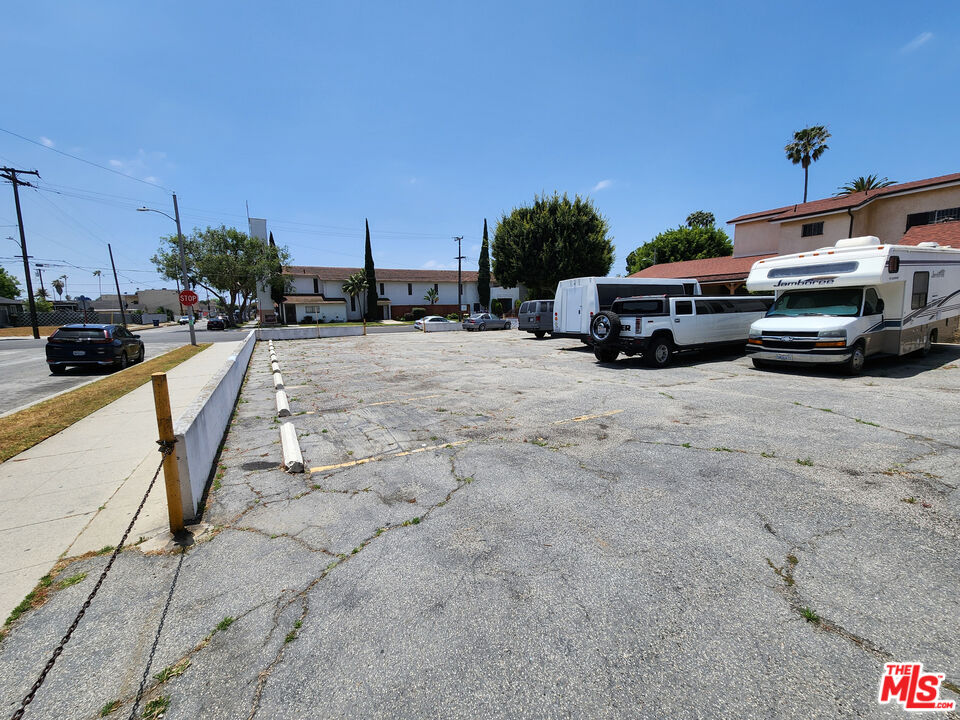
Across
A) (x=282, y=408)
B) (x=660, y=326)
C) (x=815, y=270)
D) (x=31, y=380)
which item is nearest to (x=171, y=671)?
(x=282, y=408)

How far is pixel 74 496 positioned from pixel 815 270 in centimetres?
1445

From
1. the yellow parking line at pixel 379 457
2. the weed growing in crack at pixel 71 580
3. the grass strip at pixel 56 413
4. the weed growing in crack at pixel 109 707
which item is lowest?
the weed growing in crack at pixel 109 707

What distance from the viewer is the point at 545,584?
2.93 meters

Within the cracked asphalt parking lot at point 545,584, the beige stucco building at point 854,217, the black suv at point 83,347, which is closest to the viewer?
the cracked asphalt parking lot at point 545,584

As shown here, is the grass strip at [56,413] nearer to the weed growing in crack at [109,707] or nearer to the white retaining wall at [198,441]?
the white retaining wall at [198,441]

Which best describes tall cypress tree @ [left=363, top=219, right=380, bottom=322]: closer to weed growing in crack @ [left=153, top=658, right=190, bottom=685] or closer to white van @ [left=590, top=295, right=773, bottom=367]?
white van @ [left=590, top=295, right=773, bottom=367]

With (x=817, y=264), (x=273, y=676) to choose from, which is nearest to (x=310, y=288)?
(x=817, y=264)

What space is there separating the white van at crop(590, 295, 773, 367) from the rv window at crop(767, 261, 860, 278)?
2034 millimetres

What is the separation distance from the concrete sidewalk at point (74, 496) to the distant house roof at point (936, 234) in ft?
89.5

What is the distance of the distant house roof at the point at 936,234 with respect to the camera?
59.7ft

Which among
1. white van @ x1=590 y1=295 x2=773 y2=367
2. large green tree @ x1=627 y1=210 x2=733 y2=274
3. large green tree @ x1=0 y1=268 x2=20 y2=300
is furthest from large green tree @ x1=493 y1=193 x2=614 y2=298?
large green tree @ x1=0 y1=268 x2=20 y2=300

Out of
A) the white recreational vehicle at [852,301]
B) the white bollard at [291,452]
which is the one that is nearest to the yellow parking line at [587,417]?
the white bollard at [291,452]

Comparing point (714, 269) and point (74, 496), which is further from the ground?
point (714, 269)

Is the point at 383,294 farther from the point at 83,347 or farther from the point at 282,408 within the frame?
the point at 282,408
